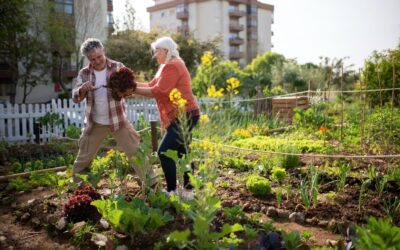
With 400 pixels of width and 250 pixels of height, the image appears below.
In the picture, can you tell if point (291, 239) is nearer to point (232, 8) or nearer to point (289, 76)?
point (289, 76)

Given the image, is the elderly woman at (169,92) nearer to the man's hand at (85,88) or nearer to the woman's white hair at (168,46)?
the woman's white hair at (168,46)

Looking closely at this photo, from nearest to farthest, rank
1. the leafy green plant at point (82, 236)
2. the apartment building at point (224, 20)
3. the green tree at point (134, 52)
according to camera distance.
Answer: the leafy green plant at point (82, 236)
the green tree at point (134, 52)
the apartment building at point (224, 20)

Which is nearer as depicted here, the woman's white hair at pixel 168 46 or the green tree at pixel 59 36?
the woman's white hair at pixel 168 46

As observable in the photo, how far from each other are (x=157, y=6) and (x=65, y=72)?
29.3 meters

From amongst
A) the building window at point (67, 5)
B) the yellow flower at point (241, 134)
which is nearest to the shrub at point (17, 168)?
the yellow flower at point (241, 134)

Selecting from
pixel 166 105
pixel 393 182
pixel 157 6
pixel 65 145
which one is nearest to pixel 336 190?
pixel 393 182

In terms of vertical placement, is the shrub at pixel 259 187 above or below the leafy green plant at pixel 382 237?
below

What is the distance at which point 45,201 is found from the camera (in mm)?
3641

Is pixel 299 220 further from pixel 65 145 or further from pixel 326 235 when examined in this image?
pixel 65 145

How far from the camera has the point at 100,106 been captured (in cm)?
384

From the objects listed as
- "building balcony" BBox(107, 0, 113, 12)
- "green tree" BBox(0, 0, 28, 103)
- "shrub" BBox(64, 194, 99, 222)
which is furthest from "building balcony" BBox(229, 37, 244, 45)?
"shrub" BBox(64, 194, 99, 222)

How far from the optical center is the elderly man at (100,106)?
373 centimetres

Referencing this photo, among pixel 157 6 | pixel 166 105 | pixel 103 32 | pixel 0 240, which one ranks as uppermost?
pixel 157 6

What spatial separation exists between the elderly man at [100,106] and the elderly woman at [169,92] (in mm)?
347
